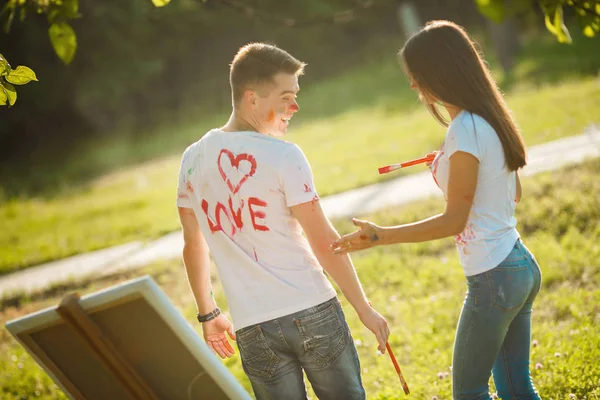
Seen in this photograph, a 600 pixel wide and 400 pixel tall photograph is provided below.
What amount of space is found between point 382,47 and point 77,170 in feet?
42.3

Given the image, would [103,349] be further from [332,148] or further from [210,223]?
[332,148]

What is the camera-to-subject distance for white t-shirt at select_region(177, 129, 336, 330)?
2.76m

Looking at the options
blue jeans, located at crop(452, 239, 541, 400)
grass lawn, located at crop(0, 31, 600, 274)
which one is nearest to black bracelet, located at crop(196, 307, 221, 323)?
blue jeans, located at crop(452, 239, 541, 400)

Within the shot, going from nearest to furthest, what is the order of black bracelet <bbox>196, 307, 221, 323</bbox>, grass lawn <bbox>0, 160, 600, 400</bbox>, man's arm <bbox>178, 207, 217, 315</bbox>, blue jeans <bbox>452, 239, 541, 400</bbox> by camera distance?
1. blue jeans <bbox>452, 239, 541, 400</bbox>
2. man's arm <bbox>178, 207, 217, 315</bbox>
3. black bracelet <bbox>196, 307, 221, 323</bbox>
4. grass lawn <bbox>0, 160, 600, 400</bbox>

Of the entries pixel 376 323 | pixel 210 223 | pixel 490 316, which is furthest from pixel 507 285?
pixel 210 223

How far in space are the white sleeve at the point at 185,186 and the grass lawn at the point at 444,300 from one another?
6.70ft

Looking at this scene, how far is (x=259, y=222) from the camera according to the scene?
2.80 meters

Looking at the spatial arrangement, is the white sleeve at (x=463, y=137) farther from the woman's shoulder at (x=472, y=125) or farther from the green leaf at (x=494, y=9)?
the green leaf at (x=494, y=9)

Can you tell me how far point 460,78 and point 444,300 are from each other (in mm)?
3297

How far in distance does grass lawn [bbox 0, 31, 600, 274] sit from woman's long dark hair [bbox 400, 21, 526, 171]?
735 cm

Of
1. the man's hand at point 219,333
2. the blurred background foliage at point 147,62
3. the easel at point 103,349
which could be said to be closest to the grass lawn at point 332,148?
the blurred background foliage at point 147,62

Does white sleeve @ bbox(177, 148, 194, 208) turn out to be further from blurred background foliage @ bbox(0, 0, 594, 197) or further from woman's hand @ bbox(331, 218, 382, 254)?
blurred background foliage @ bbox(0, 0, 594, 197)

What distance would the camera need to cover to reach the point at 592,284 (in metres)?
5.54

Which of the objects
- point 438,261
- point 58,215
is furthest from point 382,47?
point 438,261
